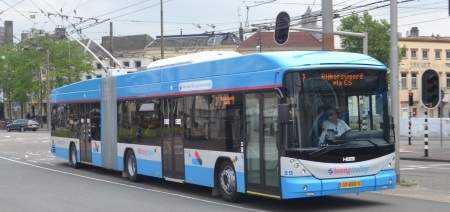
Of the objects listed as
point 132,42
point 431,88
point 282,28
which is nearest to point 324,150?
point 431,88

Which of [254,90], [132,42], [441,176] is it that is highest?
[132,42]

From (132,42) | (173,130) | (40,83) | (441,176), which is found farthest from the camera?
(132,42)

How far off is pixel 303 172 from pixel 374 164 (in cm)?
148

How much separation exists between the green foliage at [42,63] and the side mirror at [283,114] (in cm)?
6652

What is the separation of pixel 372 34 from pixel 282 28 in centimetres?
5094

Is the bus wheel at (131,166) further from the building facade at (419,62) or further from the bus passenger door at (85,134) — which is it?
the building facade at (419,62)

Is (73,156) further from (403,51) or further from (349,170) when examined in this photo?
(403,51)

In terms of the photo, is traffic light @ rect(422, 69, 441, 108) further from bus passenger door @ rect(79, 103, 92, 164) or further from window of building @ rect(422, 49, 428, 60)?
window of building @ rect(422, 49, 428, 60)

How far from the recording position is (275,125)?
12.7 metres

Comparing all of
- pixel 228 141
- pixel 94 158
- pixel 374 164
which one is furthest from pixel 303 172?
pixel 94 158

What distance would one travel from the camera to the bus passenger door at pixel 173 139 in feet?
54.1

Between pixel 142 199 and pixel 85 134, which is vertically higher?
pixel 85 134

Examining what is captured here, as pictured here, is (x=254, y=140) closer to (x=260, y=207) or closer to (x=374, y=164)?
(x=260, y=207)

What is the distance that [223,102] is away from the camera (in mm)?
14570
